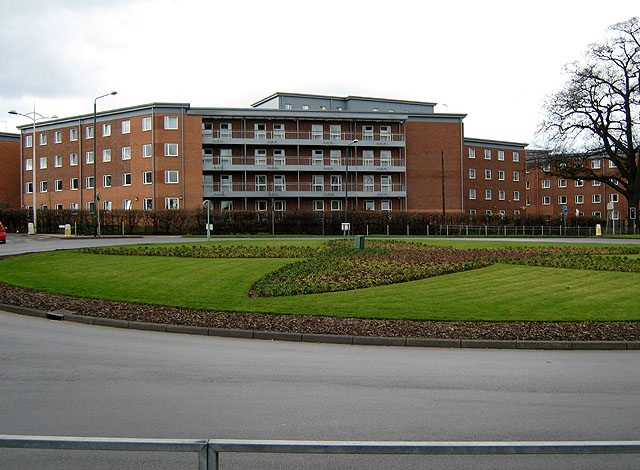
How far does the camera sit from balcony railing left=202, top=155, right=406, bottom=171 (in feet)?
193

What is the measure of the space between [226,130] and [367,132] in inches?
624

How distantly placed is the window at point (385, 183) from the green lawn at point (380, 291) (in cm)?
4359

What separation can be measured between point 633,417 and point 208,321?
7601mm

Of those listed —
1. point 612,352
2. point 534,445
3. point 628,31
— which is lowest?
point 612,352

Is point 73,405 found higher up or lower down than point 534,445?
lower down

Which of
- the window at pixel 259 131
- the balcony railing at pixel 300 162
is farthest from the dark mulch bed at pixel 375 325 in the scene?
the window at pixel 259 131

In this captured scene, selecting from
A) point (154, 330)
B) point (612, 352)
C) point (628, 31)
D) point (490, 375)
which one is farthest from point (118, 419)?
point (628, 31)

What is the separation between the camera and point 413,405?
5.93m

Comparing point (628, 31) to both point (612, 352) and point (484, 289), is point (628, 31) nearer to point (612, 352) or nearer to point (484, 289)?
point (484, 289)

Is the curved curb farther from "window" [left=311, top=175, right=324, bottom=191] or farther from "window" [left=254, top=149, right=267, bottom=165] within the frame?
"window" [left=311, top=175, right=324, bottom=191]

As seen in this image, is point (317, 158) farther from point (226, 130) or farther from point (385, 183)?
point (226, 130)

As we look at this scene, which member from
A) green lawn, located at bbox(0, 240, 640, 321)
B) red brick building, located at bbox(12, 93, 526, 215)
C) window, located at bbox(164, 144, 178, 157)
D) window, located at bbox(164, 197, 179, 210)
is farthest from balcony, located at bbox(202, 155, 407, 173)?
green lawn, located at bbox(0, 240, 640, 321)

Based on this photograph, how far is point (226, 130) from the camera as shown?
196ft

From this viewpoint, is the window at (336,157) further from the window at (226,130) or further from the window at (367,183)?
the window at (226,130)
